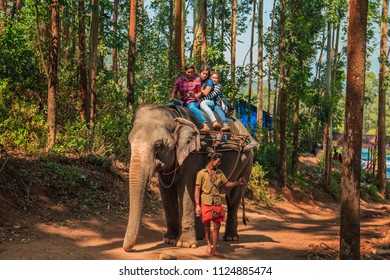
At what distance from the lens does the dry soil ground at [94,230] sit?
388 inches

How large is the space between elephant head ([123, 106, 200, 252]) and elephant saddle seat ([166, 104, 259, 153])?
0.48m

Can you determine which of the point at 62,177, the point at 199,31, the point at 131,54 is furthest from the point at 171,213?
the point at 131,54

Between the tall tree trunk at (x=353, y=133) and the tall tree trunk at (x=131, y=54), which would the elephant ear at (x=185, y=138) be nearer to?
the tall tree trunk at (x=353, y=133)

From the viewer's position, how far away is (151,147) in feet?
31.5

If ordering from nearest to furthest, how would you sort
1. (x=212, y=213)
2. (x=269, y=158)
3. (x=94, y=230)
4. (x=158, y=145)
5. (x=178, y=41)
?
(x=212, y=213) → (x=158, y=145) → (x=94, y=230) → (x=178, y=41) → (x=269, y=158)

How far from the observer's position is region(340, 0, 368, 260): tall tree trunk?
29.9 ft

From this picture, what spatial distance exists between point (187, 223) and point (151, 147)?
175 centimetres

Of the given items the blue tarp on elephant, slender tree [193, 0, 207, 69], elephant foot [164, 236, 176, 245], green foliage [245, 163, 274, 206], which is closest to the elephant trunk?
elephant foot [164, 236, 176, 245]

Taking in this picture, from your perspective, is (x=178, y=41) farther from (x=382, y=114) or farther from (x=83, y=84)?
(x=382, y=114)

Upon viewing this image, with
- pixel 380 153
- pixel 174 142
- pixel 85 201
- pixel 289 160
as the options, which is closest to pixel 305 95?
pixel 289 160

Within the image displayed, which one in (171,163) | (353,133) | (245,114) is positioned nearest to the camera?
(353,133)

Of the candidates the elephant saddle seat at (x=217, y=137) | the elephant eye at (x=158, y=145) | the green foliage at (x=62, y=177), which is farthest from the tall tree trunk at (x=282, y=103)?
the elephant eye at (x=158, y=145)

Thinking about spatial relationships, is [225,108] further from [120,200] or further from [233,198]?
[120,200]

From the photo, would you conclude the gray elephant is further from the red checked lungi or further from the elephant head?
the red checked lungi
